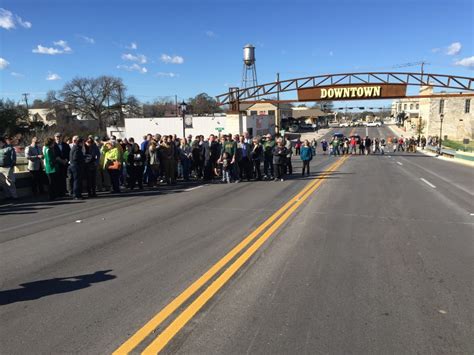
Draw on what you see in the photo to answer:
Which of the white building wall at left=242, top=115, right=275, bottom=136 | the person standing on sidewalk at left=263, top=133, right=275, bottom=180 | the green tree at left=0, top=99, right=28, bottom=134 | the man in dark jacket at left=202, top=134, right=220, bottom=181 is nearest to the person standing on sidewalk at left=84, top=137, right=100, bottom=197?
the man in dark jacket at left=202, top=134, right=220, bottom=181

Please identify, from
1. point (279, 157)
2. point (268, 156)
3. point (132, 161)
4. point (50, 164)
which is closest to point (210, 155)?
point (268, 156)

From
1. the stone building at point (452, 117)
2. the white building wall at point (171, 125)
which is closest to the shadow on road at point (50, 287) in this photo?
the white building wall at point (171, 125)

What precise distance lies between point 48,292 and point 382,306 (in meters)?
3.72

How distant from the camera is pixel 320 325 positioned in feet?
12.1

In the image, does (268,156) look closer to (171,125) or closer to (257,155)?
(257,155)

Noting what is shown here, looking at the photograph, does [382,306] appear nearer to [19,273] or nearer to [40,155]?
[19,273]

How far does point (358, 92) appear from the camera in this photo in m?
33.1

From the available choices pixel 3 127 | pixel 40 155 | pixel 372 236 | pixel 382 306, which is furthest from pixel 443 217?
pixel 3 127

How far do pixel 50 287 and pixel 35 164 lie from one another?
317 inches

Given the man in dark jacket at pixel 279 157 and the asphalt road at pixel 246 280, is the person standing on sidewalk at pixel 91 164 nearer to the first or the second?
the asphalt road at pixel 246 280

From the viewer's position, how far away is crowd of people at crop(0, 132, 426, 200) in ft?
36.4

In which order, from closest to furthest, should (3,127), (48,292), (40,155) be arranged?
(48,292) → (40,155) → (3,127)

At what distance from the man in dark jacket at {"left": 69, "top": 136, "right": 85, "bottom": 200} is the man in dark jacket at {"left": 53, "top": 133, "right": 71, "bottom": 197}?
38 cm

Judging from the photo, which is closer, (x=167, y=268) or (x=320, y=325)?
(x=320, y=325)
